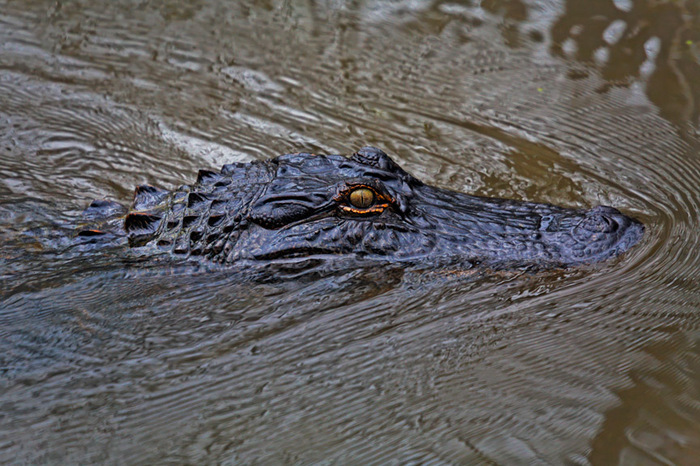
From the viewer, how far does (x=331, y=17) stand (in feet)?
24.0

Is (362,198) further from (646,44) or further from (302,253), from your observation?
(646,44)

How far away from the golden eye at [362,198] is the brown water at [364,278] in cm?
39

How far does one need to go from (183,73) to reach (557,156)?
362 cm

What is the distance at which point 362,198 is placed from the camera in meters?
3.66

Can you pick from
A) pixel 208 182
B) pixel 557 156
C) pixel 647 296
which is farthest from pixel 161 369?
pixel 557 156

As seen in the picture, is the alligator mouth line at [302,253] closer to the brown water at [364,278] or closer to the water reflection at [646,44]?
the brown water at [364,278]

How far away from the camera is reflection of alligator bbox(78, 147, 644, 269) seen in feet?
11.9

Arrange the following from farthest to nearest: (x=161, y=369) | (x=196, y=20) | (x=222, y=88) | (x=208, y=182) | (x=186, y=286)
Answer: (x=196, y=20), (x=222, y=88), (x=208, y=182), (x=186, y=286), (x=161, y=369)

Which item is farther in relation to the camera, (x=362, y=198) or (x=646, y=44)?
(x=646, y=44)

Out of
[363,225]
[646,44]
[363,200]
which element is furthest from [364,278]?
[646,44]

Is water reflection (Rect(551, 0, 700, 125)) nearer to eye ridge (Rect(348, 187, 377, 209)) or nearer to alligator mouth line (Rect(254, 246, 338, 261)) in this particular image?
eye ridge (Rect(348, 187, 377, 209))

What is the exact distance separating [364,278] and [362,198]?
1.45 ft

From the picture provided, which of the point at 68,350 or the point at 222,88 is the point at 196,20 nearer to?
the point at 222,88

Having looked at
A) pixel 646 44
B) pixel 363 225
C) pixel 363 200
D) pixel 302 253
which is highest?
pixel 646 44
